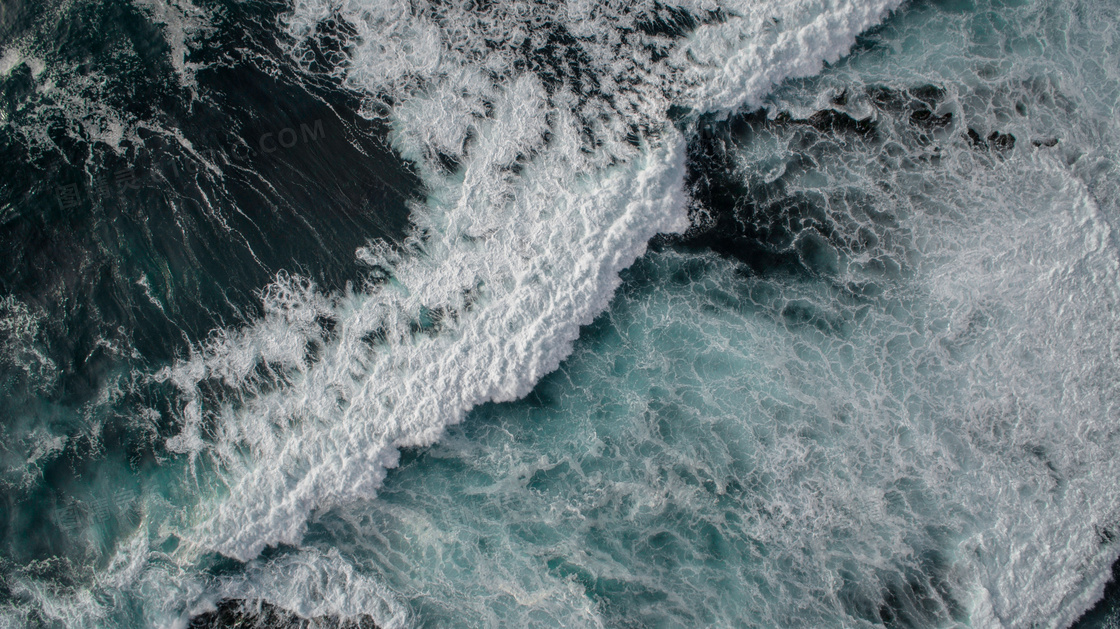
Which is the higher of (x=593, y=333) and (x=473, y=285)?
(x=593, y=333)

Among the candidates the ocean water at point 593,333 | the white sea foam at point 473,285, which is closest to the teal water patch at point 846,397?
the ocean water at point 593,333

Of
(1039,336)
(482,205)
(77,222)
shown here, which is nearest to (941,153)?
(1039,336)

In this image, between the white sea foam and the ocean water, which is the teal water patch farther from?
the white sea foam

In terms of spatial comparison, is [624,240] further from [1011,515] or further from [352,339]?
[1011,515]

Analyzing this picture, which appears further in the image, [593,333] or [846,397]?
[593,333]

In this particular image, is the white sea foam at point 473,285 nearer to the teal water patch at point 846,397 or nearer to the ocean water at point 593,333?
the ocean water at point 593,333

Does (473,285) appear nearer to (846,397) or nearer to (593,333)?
(593,333)

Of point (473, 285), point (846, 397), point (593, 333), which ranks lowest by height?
point (473, 285)

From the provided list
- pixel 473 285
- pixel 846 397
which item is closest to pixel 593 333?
pixel 473 285

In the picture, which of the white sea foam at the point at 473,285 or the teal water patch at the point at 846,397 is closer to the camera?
the teal water patch at the point at 846,397
